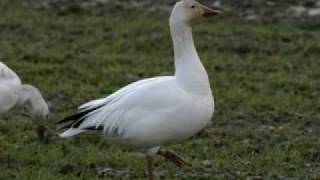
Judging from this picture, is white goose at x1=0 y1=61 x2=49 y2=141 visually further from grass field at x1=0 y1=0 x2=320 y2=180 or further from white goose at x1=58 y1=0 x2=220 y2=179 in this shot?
white goose at x1=58 y1=0 x2=220 y2=179

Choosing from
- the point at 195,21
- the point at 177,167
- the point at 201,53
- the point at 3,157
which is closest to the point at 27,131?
the point at 3,157

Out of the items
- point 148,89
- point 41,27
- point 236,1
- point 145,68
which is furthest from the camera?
point 236,1

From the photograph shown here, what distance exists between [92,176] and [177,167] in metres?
0.89

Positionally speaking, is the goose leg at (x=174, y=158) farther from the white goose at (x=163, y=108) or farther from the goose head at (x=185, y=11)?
the goose head at (x=185, y=11)

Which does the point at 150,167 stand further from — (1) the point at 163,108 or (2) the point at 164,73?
(2) the point at 164,73

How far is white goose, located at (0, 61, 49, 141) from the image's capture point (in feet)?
32.6

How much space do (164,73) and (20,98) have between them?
3618mm

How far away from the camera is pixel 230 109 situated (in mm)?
12062

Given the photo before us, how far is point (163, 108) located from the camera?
328 inches

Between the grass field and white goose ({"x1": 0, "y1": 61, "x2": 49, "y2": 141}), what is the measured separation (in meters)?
0.21

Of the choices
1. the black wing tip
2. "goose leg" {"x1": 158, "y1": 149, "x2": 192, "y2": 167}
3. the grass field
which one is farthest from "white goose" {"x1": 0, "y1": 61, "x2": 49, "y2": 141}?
"goose leg" {"x1": 158, "y1": 149, "x2": 192, "y2": 167}

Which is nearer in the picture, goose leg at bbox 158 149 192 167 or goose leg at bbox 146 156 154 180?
goose leg at bbox 146 156 154 180

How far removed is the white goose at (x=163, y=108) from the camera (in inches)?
326

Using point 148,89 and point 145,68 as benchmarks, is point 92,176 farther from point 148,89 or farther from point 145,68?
point 145,68
